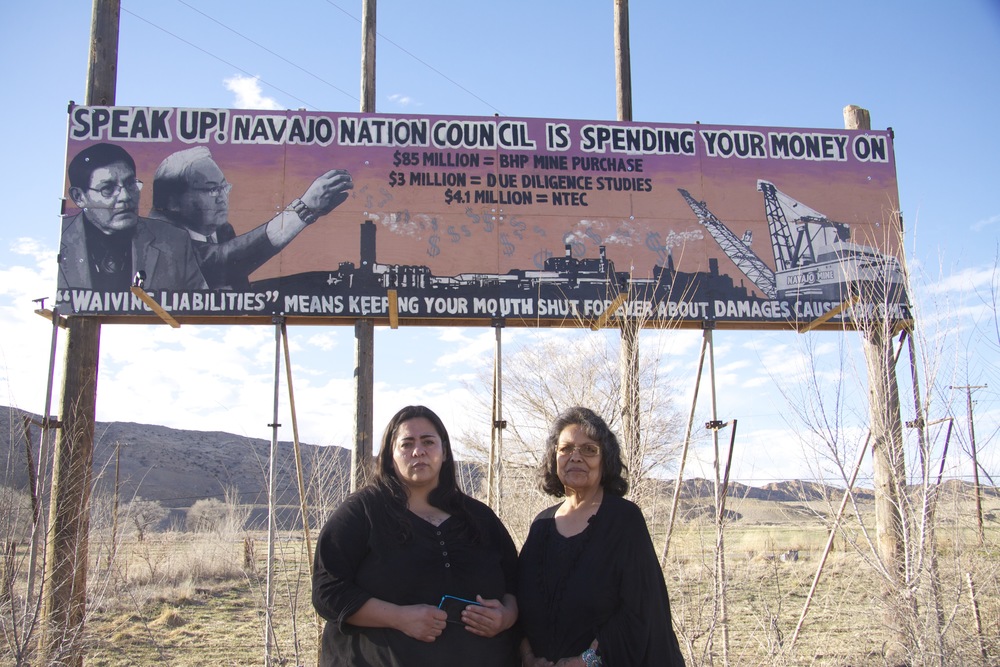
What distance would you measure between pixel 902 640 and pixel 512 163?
4901 mm

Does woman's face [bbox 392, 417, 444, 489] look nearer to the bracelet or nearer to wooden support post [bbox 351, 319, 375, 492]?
wooden support post [bbox 351, 319, 375, 492]

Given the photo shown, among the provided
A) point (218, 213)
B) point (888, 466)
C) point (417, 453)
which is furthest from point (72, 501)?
point (888, 466)

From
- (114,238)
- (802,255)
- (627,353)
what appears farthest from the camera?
(802,255)

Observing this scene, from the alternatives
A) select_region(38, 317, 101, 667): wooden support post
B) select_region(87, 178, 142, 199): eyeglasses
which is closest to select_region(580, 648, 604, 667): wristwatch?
select_region(38, 317, 101, 667): wooden support post

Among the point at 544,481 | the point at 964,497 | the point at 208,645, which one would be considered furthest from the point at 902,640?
the point at 208,645

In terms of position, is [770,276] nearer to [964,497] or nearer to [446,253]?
[964,497]

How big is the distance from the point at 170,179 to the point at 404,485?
16.2ft

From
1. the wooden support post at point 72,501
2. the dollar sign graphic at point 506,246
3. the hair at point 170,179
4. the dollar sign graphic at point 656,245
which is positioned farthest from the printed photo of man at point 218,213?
the dollar sign graphic at point 656,245

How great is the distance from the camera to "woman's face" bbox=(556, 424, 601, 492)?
3127mm

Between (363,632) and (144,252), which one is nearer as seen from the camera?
(363,632)

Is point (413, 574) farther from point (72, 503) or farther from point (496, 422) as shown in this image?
point (72, 503)

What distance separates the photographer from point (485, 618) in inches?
114

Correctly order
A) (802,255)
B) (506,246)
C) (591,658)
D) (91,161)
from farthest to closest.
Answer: (802,255)
(506,246)
(91,161)
(591,658)

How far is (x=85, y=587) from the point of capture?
6.41m
